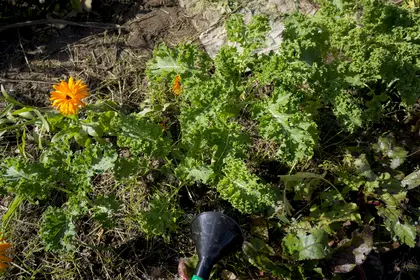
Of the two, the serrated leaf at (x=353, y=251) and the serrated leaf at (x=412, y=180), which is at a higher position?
the serrated leaf at (x=412, y=180)

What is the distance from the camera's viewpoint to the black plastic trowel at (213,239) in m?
2.21

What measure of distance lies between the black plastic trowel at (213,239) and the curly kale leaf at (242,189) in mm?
131

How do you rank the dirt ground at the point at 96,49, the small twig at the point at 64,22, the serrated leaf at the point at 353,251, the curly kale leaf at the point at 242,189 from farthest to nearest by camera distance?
1. the small twig at the point at 64,22
2. the dirt ground at the point at 96,49
3. the serrated leaf at the point at 353,251
4. the curly kale leaf at the point at 242,189

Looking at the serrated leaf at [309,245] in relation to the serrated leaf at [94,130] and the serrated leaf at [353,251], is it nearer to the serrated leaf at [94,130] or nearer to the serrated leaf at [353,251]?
the serrated leaf at [353,251]

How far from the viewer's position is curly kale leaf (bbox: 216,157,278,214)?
2.16 m

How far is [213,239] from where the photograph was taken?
87.3 inches

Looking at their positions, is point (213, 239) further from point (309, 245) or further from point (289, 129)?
point (289, 129)

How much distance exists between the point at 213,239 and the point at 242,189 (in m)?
0.28

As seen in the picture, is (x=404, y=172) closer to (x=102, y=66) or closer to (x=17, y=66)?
(x=102, y=66)

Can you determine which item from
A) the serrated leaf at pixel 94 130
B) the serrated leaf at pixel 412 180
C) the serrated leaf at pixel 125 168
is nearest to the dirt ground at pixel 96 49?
the serrated leaf at pixel 94 130

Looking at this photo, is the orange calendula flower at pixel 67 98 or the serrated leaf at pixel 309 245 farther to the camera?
the orange calendula flower at pixel 67 98

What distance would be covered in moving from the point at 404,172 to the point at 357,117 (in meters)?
0.70

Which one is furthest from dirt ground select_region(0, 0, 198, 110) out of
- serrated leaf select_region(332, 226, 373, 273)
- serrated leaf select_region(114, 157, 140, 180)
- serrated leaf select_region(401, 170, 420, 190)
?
serrated leaf select_region(401, 170, 420, 190)

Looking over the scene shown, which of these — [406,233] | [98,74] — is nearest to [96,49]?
[98,74]
